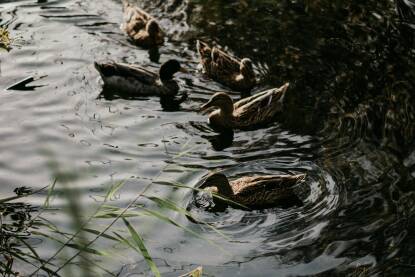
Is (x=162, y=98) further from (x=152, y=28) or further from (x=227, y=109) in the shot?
(x=152, y=28)

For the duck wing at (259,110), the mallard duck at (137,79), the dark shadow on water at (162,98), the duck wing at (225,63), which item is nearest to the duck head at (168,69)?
the mallard duck at (137,79)

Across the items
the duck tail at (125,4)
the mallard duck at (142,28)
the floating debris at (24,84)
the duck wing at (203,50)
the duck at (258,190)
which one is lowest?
the duck at (258,190)

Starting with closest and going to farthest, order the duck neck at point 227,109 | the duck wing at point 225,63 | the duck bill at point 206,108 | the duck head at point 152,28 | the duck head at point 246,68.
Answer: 1. the duck neck at point 227,109
2. the duck bill at point 206,108
3. the duck head at point 246,68
4. the duck wing at point 225,63
5. the duck head at point 152,28

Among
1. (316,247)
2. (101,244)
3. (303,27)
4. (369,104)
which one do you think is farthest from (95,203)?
(303,27)

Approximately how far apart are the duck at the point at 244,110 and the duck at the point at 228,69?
0.56 metres

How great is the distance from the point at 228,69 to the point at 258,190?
2706 mm

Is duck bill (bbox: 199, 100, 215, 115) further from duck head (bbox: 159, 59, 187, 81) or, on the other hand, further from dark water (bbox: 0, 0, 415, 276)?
duck head (bbox: 159, 59, 187, 81)

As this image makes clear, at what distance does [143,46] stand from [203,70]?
44.9 inches

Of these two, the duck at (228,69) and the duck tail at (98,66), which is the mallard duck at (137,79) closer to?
the duck tail at (98,66)

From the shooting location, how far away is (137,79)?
29.6 ft

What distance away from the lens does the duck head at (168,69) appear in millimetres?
9016

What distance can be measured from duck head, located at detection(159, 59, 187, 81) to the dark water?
0.28m

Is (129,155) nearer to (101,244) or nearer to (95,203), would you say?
(95,203)

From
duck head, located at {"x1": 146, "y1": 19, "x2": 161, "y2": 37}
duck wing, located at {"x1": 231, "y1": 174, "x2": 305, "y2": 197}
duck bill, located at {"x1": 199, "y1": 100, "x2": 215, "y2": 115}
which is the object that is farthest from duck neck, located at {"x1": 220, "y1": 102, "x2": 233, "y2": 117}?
duck head, located at {"x1": 146, "y1": 19, "x2": 161, "y2": 37}
